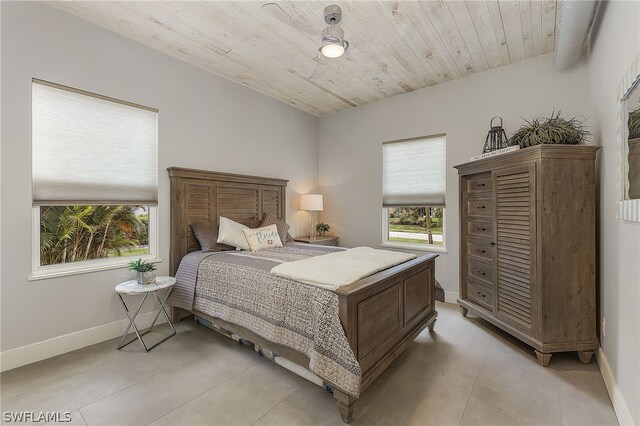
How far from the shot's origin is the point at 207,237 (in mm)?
3176

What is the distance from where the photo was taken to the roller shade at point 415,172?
3.84 meters

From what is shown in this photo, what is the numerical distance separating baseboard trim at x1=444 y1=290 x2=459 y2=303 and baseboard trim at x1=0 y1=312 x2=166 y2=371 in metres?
3.49

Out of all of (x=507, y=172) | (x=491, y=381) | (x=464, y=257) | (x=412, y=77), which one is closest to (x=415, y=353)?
(x=491, y=381)

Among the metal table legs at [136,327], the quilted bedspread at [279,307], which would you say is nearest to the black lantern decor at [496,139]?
the quilted bedspread at [279,307]

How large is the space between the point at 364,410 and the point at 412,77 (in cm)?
352

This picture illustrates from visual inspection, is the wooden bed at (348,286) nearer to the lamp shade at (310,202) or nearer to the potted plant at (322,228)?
the lamp shade at (310,202)

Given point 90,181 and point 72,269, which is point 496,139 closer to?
point 90,181

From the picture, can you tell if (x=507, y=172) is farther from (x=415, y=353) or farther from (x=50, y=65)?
(x=50, y=65)

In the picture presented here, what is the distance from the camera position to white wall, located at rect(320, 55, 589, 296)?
3.09 meters

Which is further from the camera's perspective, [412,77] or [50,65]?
[412,77]

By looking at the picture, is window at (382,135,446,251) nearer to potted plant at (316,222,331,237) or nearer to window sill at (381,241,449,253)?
window sill at (381,241,449,253)

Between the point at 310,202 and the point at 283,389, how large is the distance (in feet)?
9.52

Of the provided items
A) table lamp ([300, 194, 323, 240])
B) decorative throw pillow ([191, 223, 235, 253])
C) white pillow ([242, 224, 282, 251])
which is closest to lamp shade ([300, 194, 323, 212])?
table lamp ([300, 194, 323, 240])

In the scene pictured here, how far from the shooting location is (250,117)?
3971 mm
